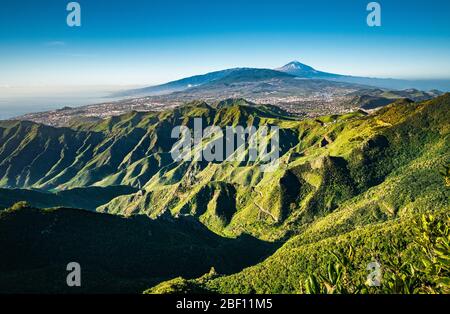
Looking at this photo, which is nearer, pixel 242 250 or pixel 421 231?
pixel 421 231

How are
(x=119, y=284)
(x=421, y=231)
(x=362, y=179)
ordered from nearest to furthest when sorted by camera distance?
(x=421, y=231) → (x=119, y=284) → (x=362, y=179)

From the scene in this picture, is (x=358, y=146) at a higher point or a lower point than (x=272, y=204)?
higher

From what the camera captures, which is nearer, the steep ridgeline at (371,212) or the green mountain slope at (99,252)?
the steep ridgeline at (371,212)

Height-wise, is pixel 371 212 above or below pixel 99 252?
above

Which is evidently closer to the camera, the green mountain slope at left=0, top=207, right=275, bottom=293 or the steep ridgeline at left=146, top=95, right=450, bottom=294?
the steep ridgeline at left=146, top=95, right=450, bottom=294

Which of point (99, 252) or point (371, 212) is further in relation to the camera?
point (371, 212)

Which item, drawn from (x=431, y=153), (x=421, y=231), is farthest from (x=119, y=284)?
(x=431, y=153)

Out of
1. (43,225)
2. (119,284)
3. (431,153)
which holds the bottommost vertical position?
(119,284)
